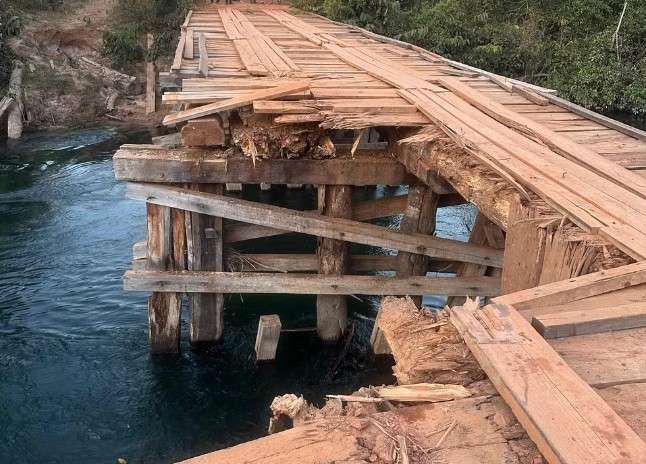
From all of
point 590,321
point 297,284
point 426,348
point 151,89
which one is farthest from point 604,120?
point 151,89

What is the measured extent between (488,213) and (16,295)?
635cm

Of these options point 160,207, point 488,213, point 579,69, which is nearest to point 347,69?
point 160,207

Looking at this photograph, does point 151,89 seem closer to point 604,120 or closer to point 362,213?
point 362,213

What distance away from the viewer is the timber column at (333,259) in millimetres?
5699

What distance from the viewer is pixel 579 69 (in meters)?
13.2

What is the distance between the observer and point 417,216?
19.1 feet

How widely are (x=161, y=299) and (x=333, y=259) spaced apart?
1778 millimetres

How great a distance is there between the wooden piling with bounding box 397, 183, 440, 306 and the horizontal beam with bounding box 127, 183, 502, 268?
0.75 ft

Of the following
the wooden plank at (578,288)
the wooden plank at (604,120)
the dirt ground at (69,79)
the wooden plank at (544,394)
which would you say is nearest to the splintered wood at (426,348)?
the wooden plank at (544,394)

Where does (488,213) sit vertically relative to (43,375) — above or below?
above

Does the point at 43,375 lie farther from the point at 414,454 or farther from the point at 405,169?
the point at 414,454

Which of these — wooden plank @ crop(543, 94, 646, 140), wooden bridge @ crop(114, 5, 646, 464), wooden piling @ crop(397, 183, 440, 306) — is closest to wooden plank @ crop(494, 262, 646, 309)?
wooden bridge @ crop(114, 5, 646, 464)

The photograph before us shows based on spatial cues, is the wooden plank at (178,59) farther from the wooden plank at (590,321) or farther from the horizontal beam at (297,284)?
the wooden plank at (590,321)

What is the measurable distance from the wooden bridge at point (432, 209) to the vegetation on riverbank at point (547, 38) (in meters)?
6.04
